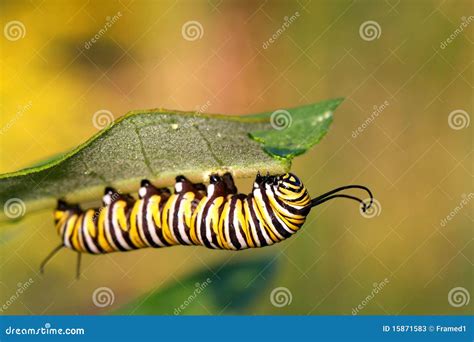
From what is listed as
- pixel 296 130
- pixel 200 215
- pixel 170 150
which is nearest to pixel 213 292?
pixel 200 215

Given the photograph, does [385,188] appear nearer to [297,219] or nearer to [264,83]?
[264,83]

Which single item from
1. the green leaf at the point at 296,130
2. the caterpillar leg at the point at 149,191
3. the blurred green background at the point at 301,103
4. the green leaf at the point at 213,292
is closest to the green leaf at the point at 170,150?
the green leaf at the point at 296,130

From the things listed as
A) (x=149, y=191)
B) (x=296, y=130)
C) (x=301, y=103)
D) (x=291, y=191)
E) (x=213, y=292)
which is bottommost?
(x=213, y=292)

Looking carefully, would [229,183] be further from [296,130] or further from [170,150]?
[296,130]

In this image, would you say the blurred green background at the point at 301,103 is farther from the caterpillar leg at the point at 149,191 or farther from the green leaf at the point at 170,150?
the green leaf at the point at 170,150

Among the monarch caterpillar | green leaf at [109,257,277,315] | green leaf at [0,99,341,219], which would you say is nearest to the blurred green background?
green leaf at [109,257,277,315]
